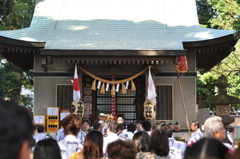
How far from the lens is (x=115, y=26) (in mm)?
17125

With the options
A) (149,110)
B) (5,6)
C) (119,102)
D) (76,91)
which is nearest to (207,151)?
(76,91)

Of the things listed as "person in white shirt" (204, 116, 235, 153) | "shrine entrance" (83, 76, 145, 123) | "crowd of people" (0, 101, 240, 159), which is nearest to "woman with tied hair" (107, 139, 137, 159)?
"crowd of people" (0, 101, 240, 159)

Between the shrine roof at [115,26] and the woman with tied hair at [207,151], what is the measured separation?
12.4 metres

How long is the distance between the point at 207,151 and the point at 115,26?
593 inches

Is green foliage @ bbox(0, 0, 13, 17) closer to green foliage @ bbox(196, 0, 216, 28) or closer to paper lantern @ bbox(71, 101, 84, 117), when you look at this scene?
paper lantern @ bbox(71, 101, 84, 117)

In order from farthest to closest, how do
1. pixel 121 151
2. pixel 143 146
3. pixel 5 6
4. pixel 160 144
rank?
pixel 5 6, pixel 160 144, pixel 143 146, pixel 121 151

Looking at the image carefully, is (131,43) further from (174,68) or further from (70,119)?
(70,119)

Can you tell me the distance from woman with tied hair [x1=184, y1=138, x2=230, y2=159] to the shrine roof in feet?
40.5

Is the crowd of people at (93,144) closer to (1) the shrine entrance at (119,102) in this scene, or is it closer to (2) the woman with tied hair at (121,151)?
(2) the woman with tied hair at (121,151)

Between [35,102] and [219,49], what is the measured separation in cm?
747

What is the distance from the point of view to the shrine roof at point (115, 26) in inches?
607

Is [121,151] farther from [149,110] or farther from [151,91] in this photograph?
[149,110]

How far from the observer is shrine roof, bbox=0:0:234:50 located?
15422mm

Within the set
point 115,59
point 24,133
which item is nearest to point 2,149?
point 24,133
